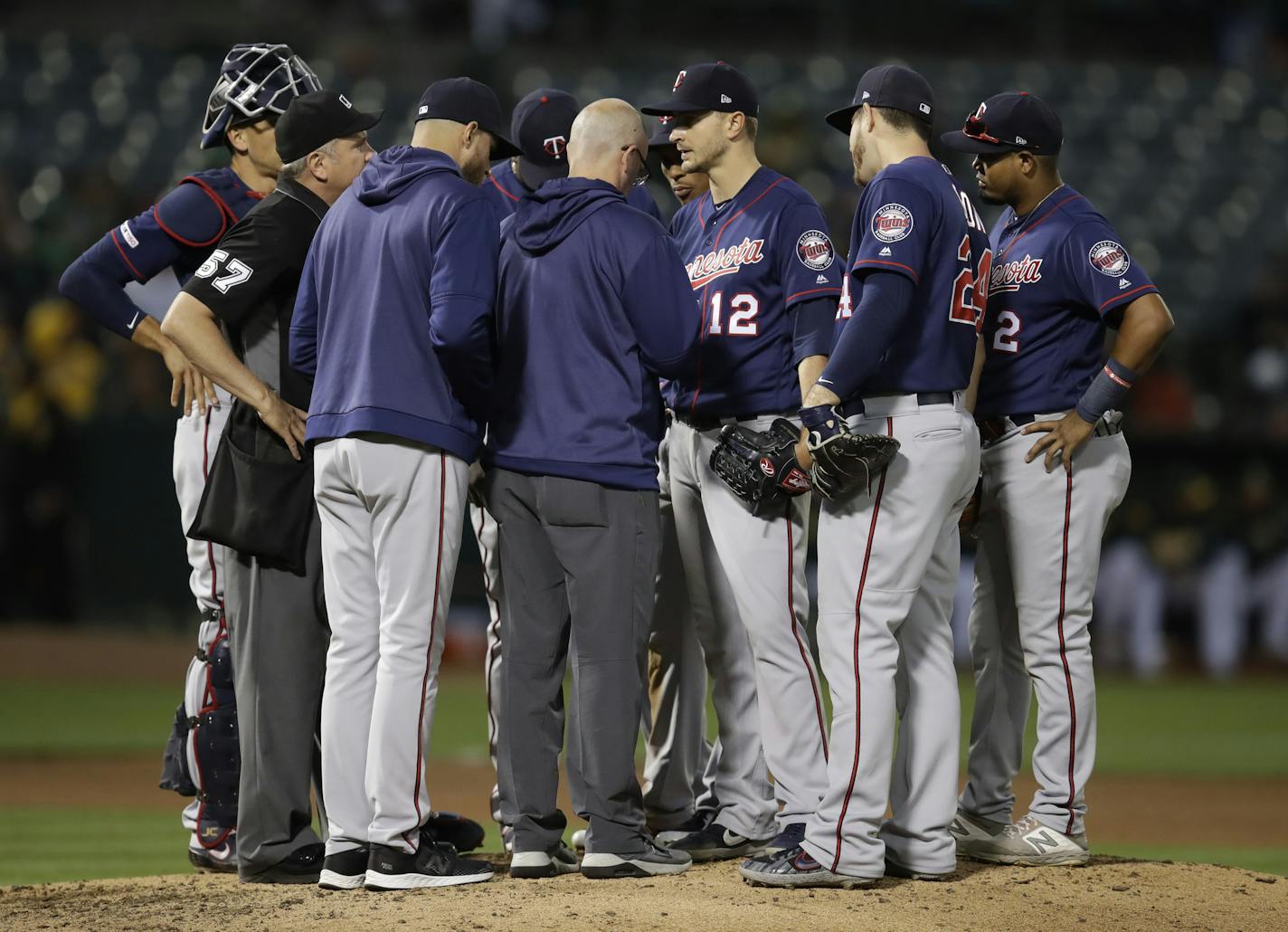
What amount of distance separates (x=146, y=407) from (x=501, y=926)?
9461 millimetres

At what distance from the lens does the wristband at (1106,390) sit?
452cm

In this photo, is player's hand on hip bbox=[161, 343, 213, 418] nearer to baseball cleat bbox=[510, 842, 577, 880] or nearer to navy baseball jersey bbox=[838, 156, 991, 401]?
baseball cleat bbox=[510, 842, 577, 880]

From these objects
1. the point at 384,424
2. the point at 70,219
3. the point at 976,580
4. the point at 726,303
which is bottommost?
the point at 976,580

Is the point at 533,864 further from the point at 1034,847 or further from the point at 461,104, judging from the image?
the point at 461,104

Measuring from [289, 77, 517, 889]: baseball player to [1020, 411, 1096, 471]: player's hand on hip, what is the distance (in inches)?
63.7

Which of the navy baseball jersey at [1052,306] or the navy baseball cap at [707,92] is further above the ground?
the navy baseball cap at [707,92]

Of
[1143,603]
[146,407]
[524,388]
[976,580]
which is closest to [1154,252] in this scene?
[1143,603]

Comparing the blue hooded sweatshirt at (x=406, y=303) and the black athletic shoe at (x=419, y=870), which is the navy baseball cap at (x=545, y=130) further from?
the black athletic shoe at (x=419, y=870)

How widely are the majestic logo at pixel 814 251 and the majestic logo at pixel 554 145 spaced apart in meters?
0.99

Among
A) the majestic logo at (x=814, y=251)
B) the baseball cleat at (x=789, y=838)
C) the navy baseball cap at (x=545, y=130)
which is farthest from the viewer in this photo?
the navy baseball cap at (x=545, y=130)

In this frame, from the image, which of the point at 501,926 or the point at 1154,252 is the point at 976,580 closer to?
the point at 501,926

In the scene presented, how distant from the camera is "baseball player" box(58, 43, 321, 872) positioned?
469 centimetres

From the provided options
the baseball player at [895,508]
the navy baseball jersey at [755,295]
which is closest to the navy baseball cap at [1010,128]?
the baseball player at [895,508]

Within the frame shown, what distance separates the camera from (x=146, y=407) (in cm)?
1227
